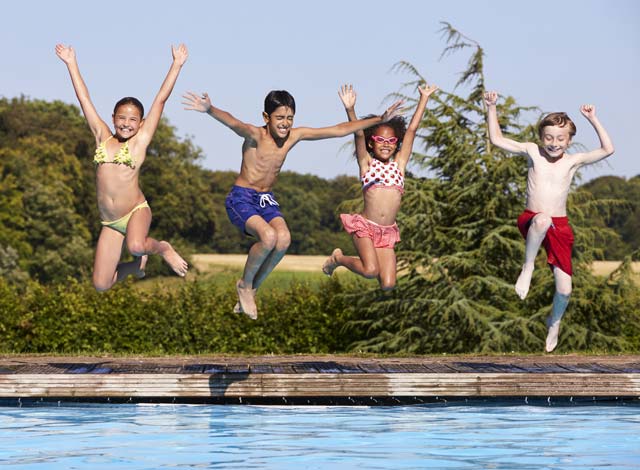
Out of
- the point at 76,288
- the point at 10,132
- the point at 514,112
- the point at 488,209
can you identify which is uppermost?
the point at 10,132

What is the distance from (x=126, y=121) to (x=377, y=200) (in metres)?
2.71

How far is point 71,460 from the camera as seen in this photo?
888 centimetres

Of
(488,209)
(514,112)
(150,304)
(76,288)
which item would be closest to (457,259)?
(488,209)

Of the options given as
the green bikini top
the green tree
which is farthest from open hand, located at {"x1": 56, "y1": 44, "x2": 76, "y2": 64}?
the green tree

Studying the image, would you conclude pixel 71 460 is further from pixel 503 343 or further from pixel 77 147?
pixel 77 147

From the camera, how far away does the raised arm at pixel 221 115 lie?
976 centimetres

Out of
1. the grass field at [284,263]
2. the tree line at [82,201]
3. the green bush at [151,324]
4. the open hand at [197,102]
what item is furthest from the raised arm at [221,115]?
the grass field at [284,263]

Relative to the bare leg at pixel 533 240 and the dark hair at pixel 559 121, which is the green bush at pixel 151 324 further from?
the dark hair at pixel 559 121

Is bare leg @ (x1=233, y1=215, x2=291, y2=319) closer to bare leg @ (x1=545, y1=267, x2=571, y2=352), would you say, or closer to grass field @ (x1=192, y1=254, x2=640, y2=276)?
bare leg @ (x1=545, y1=267, x2=571, y2=352)

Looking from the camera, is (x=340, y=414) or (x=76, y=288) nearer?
(x=340, y=414)

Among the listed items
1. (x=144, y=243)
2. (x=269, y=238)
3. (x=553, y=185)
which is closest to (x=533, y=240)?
(x=553, y=185)

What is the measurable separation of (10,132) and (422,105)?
175 feet

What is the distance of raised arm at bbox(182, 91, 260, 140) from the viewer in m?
9.76

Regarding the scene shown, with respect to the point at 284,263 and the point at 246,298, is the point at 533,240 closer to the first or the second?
the point at 246,298
